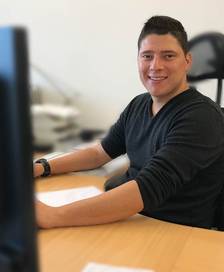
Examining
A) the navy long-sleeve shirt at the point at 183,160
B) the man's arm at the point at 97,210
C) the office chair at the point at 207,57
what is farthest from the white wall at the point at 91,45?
the man's arm at the point at 97,210

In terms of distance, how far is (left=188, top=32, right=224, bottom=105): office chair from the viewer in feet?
4.37

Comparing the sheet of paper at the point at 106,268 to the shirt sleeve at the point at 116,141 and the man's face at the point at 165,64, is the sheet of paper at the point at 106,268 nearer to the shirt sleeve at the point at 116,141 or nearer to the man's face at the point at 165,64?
the man's face at the point at 165,64

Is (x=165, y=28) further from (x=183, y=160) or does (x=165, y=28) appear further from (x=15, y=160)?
(x=15, y=160)

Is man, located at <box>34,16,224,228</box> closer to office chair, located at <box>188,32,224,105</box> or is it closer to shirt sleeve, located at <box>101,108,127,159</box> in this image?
shirt sleeve, located at <box>101,108,127,159</box>

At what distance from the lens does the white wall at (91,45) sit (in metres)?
2.25

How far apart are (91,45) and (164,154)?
4.99ft

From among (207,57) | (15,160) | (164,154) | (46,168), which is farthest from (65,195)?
(15,160)

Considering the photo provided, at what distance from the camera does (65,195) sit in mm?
1122

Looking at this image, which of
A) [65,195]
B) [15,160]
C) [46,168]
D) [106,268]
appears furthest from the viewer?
[46,168]

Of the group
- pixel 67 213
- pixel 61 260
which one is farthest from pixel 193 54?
pixel 61 260

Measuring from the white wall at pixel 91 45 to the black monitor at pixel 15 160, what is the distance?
1.95 meters

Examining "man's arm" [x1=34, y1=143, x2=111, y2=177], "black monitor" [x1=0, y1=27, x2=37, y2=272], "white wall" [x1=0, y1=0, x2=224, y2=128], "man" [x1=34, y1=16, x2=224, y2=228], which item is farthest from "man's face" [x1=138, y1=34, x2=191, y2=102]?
"white wall" [x1=0, y1=0, x2=224, y2=128]

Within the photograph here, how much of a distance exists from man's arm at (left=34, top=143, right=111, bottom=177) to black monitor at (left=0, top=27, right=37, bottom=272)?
37.0 inches

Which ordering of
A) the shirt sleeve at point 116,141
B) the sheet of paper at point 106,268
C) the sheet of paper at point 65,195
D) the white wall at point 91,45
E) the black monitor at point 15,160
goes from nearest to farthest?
the black monitor at point 15,160
the sheet of paper at point 106,268
the sheet of paper at point 65,195
the shirt sleeve at point 116,141
the white wall at point 91,45
